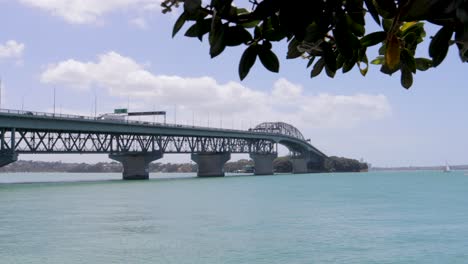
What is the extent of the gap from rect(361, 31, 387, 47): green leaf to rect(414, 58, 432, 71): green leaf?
1.84 ft

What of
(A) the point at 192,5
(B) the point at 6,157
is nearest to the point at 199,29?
(A) the point at 192,5

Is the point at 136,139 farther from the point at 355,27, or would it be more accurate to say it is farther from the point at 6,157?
the point at 355,27

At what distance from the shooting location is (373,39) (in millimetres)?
2738

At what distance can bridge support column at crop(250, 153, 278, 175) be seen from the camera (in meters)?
188

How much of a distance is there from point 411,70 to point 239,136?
160687mm

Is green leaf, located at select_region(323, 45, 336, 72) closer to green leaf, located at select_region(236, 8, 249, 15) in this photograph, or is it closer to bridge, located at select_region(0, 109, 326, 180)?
green leaf, located at select_region(236, 8, 249, 15)

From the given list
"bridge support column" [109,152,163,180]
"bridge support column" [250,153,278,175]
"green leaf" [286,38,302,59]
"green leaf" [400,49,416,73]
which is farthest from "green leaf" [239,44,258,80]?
"bridge support column" [250,153,278,175]

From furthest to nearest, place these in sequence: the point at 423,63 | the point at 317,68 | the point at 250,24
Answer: the point at 423,63 → the point at 317,68 → the point at 250,24

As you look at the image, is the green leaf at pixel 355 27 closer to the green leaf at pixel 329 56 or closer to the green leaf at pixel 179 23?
the green leaf at pixel 329 56

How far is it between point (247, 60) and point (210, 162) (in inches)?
6247

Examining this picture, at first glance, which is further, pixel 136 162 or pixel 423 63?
pixel 136 162

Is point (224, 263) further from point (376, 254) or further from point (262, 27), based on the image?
point (262, 27)

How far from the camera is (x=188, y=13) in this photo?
2473 millimetres

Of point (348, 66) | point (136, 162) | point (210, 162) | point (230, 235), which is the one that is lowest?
point (230, 235)
